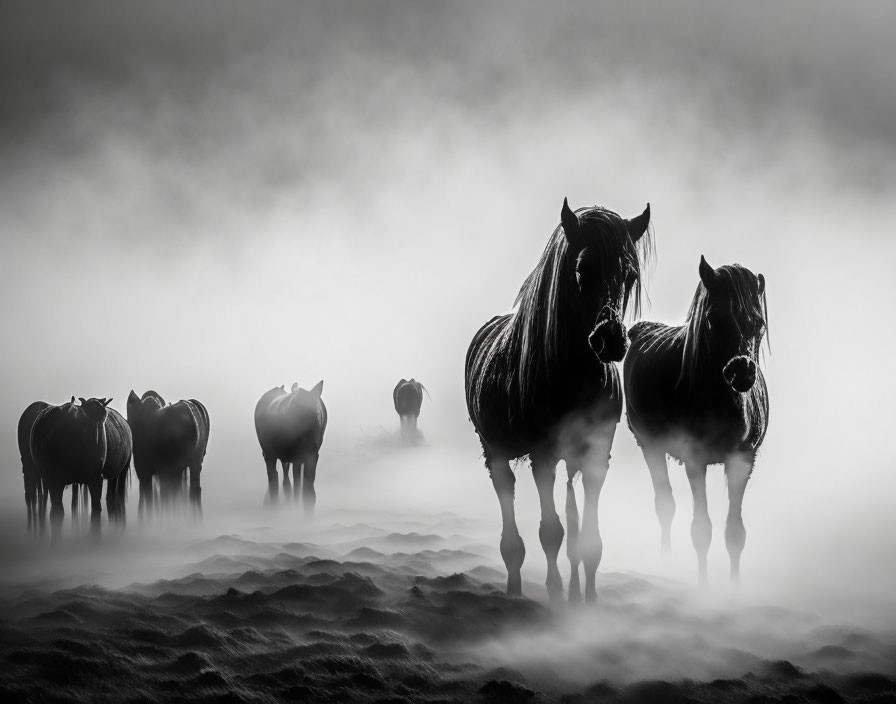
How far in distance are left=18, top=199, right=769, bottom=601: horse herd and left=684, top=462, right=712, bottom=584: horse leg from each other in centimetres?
1

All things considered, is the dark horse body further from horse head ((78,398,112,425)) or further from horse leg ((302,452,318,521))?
horse head ((78,398,112,425))

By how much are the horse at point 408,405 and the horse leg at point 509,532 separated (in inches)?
606

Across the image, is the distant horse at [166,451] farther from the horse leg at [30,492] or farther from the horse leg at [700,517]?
the horse leg at [700,517]

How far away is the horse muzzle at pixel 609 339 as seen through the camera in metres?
4.26

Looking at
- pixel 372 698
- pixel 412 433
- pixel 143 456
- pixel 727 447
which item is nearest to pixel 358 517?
pixel 143 456

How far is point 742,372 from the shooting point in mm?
5512

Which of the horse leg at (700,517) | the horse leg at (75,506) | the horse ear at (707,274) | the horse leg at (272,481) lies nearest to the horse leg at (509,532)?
the horse leg at (700,517)

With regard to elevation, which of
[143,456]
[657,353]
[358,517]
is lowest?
[358,517]

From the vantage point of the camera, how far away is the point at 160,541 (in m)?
8.56

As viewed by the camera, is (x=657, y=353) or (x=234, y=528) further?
(x=234, y=528)

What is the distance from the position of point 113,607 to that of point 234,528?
4877mm

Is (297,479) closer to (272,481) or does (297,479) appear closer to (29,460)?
(272,481)

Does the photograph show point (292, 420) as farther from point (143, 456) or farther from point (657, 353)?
point (657, 353)

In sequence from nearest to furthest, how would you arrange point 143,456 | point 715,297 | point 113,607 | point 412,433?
point 113,607, point 715,297, point 143,456, point 412,433
